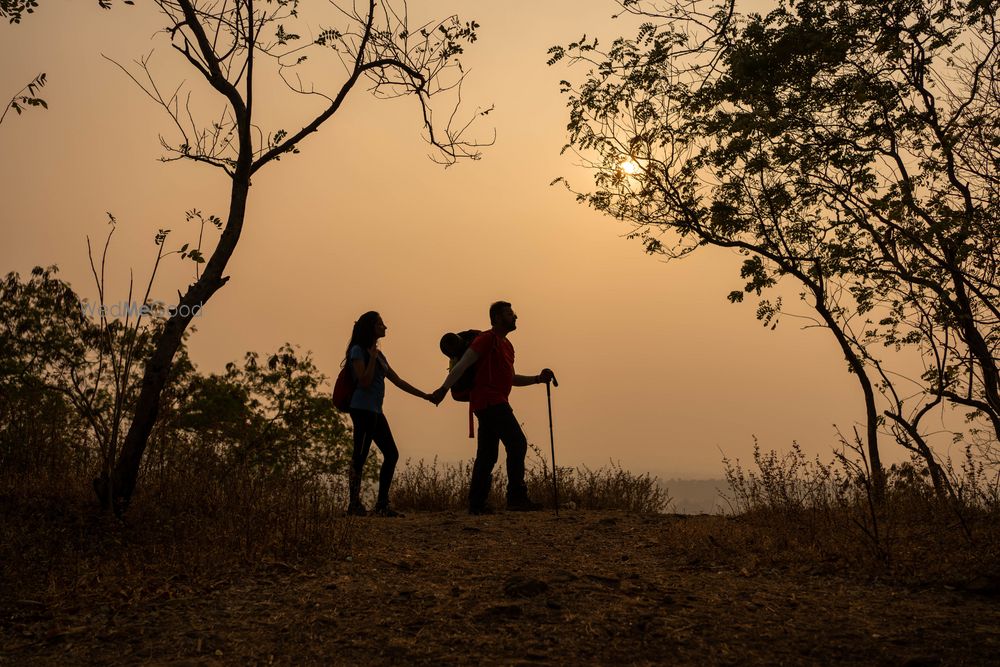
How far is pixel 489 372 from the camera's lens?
385 inches

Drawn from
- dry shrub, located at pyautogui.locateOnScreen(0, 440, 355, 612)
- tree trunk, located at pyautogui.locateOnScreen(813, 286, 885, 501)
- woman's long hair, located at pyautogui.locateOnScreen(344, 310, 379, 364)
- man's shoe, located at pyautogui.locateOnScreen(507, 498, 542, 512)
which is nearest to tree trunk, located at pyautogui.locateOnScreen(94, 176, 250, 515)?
dry shrub, located at pyautogui.locateOnScreen(0, 440, 355, 612)

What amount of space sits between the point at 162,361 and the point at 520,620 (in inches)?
190

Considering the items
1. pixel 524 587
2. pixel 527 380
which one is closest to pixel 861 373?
pixel 527 380

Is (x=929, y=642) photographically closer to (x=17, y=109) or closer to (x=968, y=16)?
(x=968, y=16)

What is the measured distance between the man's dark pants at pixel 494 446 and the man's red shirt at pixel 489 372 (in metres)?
0.10

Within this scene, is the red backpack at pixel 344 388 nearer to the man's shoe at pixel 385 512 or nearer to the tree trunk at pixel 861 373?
the man's shoe at pixel 385 512

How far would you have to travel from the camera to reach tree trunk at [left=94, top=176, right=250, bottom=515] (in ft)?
25.7

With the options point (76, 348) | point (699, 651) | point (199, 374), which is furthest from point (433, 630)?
point (199, 374)

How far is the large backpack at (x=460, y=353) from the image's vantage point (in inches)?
395

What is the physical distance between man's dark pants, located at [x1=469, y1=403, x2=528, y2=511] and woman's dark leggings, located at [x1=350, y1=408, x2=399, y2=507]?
104 cm

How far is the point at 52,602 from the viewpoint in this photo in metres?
5.62

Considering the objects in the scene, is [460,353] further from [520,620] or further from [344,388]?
[520,620]

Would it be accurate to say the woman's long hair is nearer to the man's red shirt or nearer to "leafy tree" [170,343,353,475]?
the man's red shirt

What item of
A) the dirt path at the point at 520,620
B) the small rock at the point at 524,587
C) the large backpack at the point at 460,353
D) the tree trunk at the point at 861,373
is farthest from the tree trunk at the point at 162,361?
the tree trunk at the point at 861,373
